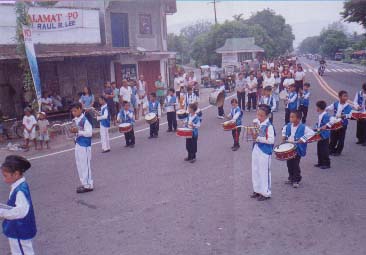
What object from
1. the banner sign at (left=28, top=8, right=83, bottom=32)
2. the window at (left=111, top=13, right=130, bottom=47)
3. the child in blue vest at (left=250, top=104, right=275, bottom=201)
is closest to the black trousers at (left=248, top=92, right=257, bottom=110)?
the banner sign at (left=28, top=8, right=83, bottom=32)

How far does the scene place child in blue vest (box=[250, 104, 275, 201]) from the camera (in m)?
6.88

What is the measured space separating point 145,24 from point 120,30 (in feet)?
6.28

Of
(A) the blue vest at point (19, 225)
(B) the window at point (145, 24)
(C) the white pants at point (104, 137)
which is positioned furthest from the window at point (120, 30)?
(A) the blue vest at point (19, 225)

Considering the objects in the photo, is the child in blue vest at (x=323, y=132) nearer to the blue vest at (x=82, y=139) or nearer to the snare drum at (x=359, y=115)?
the snare drum at (x=359, y=115)

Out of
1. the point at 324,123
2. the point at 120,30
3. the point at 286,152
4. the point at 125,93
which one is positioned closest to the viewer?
the point at 286,152

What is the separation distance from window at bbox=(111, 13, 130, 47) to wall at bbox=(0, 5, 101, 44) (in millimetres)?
2774

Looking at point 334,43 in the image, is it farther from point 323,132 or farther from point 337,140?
point 323,132

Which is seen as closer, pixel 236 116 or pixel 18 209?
pixel 18 209

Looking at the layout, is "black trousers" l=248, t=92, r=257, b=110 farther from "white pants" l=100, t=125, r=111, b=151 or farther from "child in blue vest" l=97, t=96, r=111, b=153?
"white pants" l=100, t=125, r=111, b=151

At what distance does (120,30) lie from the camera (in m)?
22.2

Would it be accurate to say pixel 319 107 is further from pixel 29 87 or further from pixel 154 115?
pixel 29 87

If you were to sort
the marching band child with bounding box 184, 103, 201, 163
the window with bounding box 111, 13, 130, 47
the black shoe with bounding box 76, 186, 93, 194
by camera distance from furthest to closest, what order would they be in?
1. the window with bounding box 111, 13, 130, 47
2. the marching band child with bounding box 184, 103, 201, 163
3. the black shoe with bounding box 76, 186, 93, 194

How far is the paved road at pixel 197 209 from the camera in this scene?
5461mm

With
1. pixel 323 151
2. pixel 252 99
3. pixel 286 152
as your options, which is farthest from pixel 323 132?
A: pixel 252 99
